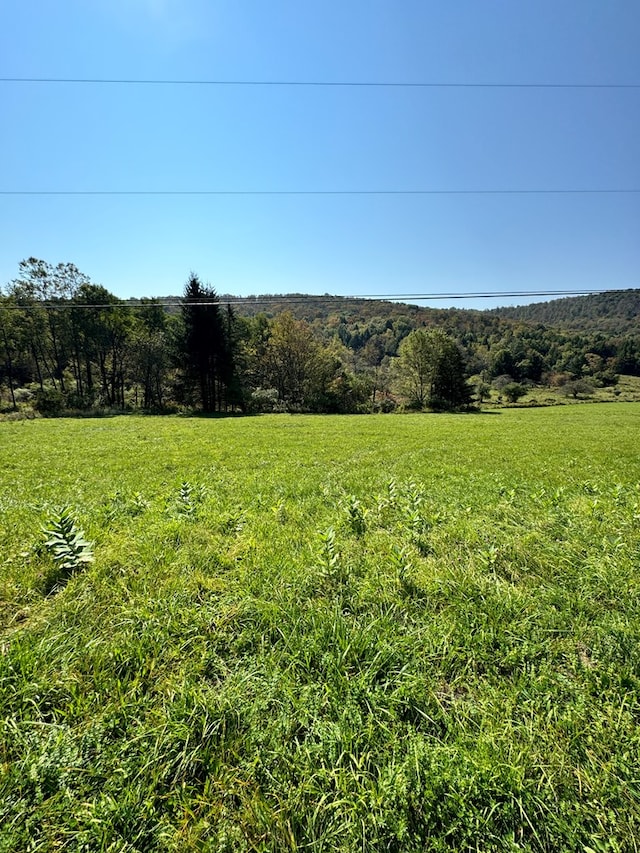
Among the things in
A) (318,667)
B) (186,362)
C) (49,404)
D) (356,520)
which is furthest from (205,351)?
(318,667)

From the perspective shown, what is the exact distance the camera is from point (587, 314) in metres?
146

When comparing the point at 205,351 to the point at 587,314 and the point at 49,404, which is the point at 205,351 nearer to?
the point at 49,404

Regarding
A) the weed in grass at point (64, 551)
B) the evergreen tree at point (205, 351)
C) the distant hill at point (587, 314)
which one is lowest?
the weed in grass at point (64, 551)

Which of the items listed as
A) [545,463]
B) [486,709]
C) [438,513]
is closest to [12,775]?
[486,709]

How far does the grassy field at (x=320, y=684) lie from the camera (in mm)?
1483

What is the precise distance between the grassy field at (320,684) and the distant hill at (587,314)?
470 feet

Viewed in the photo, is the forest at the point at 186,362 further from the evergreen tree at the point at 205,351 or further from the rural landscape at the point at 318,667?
the rural landscape at the point at 318,667

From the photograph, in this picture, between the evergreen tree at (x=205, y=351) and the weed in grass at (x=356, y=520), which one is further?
the evergreen tree at (x=205, y=351)

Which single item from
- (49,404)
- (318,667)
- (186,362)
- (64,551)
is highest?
(186,362)

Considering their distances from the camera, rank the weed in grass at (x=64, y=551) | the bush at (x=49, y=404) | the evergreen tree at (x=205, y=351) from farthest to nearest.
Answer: the evergreen tree at (x=205, y=351) < the bush at (x=49, y=404) < the weed in grass at (x=64, y=551)

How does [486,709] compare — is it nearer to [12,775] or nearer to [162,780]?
[162,780]

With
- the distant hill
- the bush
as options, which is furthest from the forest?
the distant hill

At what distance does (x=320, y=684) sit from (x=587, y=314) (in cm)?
19357

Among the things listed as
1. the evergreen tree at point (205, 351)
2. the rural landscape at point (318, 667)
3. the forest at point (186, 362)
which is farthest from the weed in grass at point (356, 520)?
the evergreen tree at point (205, 351)
